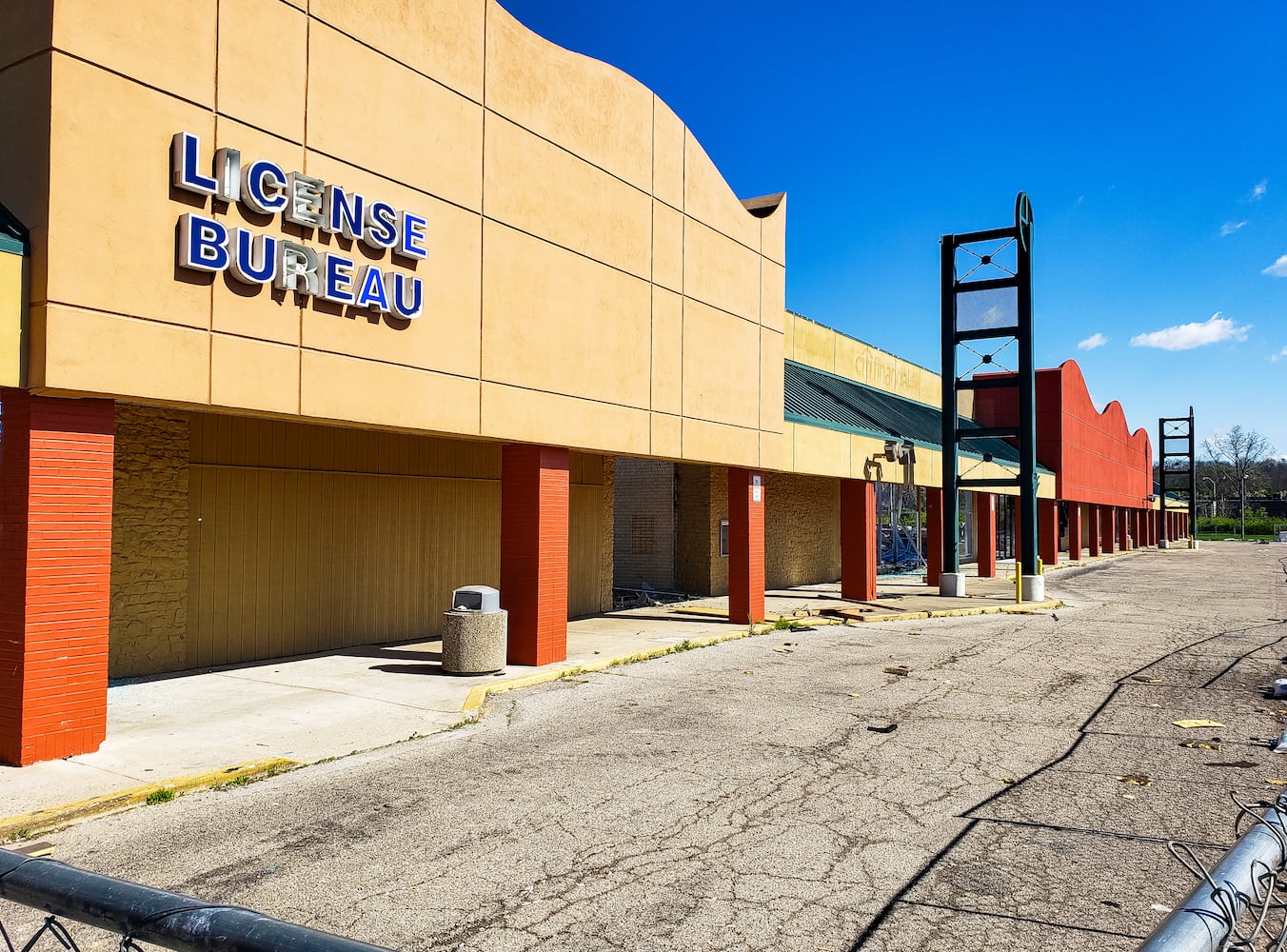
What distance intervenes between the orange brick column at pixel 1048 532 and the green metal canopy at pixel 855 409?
1038cm

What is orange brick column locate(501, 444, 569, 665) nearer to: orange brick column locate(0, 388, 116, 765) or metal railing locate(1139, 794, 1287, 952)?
orange brick column locate(0, 388, 116, 765)

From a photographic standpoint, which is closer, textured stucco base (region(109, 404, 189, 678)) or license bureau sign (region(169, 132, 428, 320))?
license bureau sign (region(169, 132, 428, 320))

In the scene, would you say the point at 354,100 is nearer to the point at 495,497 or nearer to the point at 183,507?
the point at 183,507

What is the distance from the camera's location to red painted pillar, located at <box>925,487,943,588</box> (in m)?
34.2

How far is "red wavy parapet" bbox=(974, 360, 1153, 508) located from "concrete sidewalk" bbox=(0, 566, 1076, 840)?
128ft

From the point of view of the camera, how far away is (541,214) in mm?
15852

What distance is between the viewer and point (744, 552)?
2189 centimetres

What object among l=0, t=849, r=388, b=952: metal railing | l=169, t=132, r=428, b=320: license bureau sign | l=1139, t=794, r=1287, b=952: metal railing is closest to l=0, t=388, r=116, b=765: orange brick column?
l=169, t=132, r=428, b=320: license bureau sign

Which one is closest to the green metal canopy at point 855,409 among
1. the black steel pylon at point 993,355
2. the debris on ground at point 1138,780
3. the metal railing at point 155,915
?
the black steel pylon at point 993,355

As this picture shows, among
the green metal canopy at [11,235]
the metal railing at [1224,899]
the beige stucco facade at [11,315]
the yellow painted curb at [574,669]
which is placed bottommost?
the yellow painted curb at [574,669]

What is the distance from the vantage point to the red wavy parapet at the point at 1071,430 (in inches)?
2116

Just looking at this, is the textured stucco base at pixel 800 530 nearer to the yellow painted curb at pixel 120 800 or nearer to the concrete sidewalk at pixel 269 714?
the concrete sidewalk at pixel 269 714

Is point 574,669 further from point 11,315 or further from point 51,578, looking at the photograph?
point 11,315

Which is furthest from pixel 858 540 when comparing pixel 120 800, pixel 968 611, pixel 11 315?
pixel 11 315
